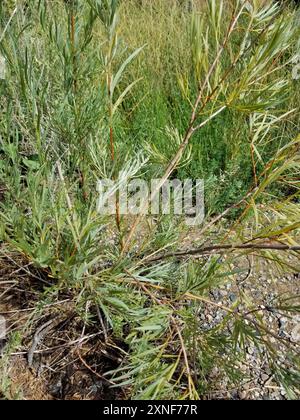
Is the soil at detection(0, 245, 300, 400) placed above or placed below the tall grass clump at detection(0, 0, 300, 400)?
below

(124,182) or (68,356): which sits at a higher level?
(124,182)

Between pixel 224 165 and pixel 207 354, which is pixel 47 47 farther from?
pixel 224 165

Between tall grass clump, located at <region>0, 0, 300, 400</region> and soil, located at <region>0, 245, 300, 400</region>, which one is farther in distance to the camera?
soil, located at <region>0, 245, 300, 400</region>

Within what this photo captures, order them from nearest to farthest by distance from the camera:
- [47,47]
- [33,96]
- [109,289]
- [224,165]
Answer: [33,96] < [109,289] < [47,47] < [224,165]

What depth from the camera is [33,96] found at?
2.69ft

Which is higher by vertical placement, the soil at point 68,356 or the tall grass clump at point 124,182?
the tall grass clump at point 124,182

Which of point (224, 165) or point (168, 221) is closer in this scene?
point (168, 221)

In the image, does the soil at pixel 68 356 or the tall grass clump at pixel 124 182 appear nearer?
the tall grass clump at pixel 124 182

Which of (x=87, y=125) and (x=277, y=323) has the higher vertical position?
(x=87, y=125)

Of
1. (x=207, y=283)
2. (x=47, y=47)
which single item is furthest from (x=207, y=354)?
(x=47, y=47)

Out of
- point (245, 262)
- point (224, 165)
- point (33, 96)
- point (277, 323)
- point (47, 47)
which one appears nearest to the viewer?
point (33, 96)

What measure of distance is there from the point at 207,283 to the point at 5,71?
606 mm

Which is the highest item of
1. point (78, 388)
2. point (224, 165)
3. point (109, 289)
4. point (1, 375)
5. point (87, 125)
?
point (87, 125)

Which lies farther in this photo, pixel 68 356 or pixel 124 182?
pixel 68 356
